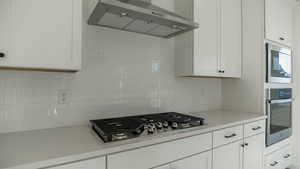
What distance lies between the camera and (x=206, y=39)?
6.15 feet

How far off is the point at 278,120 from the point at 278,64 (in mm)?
730

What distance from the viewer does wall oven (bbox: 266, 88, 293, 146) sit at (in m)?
2.08

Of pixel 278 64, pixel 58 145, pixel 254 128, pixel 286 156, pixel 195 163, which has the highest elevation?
pixel 278 64

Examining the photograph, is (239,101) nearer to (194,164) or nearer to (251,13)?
(251,13)

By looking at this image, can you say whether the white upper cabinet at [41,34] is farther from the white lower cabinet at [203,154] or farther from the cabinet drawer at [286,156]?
the cabinet drawer at [286,156]

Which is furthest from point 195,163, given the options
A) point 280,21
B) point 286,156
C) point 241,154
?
point 280,21

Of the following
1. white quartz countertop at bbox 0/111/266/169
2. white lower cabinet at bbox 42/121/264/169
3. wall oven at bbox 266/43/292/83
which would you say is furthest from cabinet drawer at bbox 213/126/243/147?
wall oven at bbox 266/43/292/83

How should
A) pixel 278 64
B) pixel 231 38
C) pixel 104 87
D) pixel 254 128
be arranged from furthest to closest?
pixel 278 64 < pixel 231 38 < pixel 254 128 < pixel 104 87

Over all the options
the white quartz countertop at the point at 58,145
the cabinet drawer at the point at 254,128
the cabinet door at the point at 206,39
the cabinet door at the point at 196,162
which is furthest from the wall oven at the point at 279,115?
the white quartz countertop at the point at 58,145

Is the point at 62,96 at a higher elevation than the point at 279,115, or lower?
higher

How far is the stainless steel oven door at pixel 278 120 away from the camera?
6.81 ft

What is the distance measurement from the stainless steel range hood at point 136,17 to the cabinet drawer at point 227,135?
96 cm

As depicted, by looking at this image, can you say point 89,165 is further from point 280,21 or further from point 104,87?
point 280,21

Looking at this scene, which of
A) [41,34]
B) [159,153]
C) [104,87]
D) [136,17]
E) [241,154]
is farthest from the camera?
[241,154]
